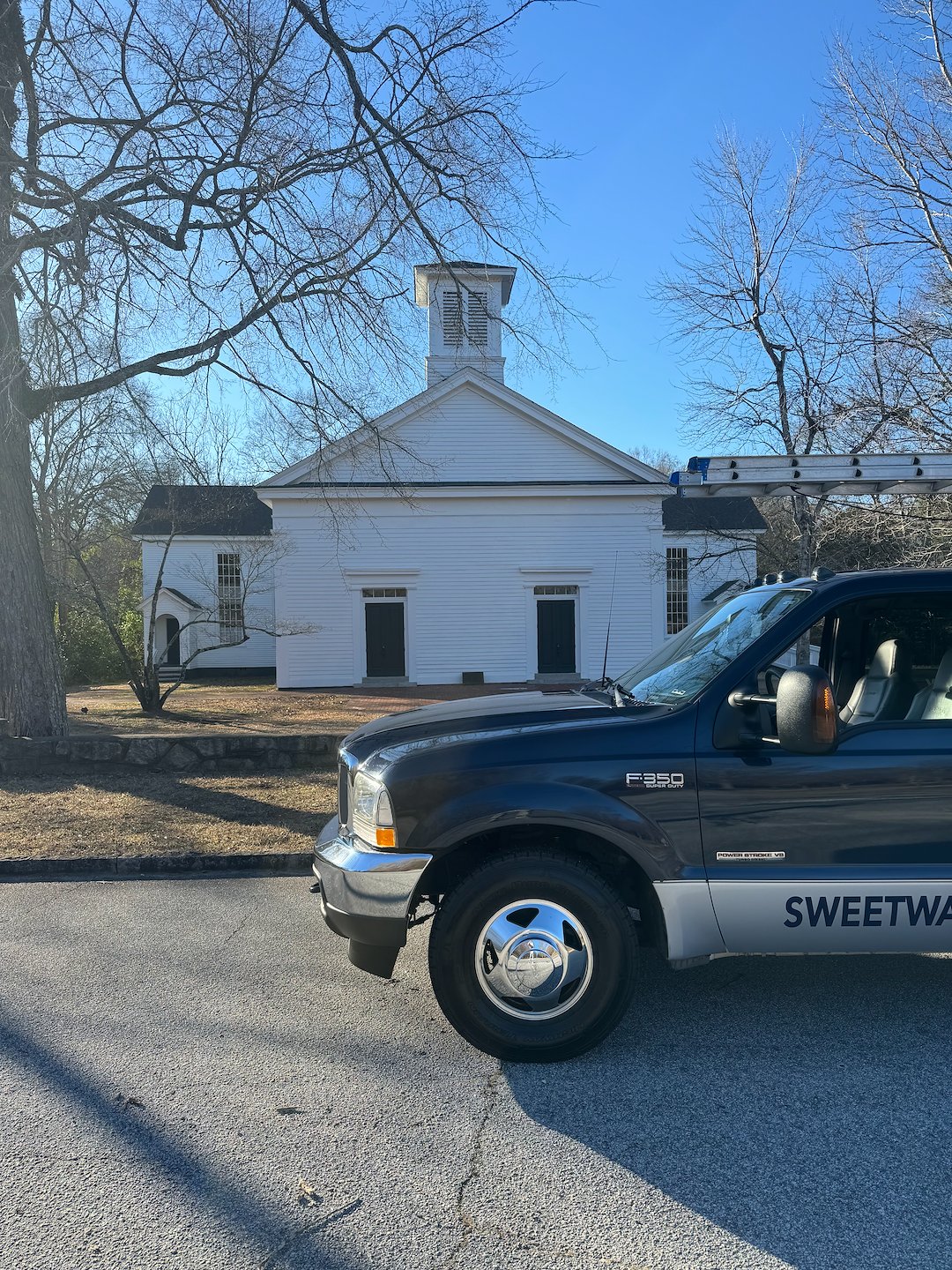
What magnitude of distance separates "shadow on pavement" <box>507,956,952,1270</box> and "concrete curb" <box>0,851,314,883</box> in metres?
3.22

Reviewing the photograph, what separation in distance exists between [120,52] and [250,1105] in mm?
9752

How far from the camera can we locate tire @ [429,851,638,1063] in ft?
11.9

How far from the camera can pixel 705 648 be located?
14.1ft

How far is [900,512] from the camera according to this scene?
1223 cm

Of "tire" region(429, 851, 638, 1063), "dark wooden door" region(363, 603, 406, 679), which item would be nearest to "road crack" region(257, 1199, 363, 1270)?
"tire" region(429, 851, 638, 1063)

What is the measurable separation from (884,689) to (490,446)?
69.7 feet

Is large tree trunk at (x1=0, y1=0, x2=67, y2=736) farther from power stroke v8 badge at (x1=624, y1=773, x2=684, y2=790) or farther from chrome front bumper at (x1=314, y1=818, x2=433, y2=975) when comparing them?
power stroke v8 badge at (x1=624, y1=773, x2=684, y2=790)

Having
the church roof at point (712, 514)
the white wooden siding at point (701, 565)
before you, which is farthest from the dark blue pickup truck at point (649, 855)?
the church roof at point (712, 514)

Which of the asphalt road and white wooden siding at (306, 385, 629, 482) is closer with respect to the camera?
the asphalt road

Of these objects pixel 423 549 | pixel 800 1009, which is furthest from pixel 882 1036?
pixel 423 549

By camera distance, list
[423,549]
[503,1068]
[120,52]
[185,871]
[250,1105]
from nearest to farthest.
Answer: [250,1105]
[503,1068]
[185,871]
[120,52]
[423,549]

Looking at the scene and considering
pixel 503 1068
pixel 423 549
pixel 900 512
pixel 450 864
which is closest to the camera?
pixel 503 1068

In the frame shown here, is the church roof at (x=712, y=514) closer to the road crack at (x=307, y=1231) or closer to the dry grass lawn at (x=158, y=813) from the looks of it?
the dry grass lawn at (x=158, y=813)

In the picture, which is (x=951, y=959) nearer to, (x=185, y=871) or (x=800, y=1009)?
(x=800, y=1009)
